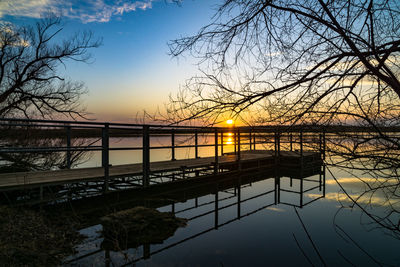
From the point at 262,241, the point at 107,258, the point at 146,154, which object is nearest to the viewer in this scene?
the point at 107,258

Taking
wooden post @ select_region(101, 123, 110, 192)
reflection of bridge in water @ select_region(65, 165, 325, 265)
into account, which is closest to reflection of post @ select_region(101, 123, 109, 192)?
wooden post @ select_region(101, 123, 110, 192)

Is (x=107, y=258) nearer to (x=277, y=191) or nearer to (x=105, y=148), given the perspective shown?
(x=105, y=148)

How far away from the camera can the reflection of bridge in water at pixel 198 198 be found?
294 cm

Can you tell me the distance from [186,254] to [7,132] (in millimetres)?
6237

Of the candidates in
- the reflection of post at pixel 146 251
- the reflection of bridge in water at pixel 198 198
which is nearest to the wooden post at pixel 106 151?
the reflection of bridge in water at pixel 198 198

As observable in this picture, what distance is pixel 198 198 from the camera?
4836 mm

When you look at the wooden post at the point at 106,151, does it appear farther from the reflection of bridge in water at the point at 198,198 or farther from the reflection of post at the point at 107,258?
the reflection of post at the point at 107,258

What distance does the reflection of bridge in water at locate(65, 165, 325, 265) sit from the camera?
294 centimetres

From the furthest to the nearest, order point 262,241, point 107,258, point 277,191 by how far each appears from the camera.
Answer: point 277,191 < point 262,241 < point 107,258

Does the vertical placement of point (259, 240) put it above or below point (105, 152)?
below

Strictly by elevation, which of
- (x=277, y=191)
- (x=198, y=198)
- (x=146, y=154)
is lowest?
(x=277, y=191)

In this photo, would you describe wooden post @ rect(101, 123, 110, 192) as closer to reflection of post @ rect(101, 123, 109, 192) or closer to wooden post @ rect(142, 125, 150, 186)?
reflection of post @ rect(101, 123, 109, 192)

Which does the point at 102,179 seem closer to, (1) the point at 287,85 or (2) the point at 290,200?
(1) the point at 287,85

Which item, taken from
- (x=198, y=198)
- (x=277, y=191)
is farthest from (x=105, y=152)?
(x=277, y=191)
